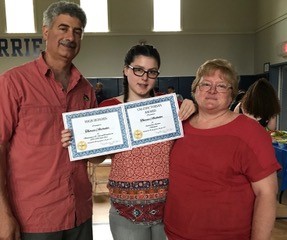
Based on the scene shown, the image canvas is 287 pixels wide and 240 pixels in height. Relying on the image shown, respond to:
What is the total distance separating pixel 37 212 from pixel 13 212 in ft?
0.40

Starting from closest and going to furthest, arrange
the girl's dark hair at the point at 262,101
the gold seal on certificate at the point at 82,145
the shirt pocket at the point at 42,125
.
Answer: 1. the shirt pocket at the point at 42,125
2. the gold seal on certificate at the point at 82,145
3. the girl's dark hair at the point at 262,101

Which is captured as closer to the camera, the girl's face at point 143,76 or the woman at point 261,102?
the girl's face at point 143,76

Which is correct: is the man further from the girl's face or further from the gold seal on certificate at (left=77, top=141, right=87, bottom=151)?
the girl's face

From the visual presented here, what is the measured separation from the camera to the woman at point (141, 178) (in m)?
1.72

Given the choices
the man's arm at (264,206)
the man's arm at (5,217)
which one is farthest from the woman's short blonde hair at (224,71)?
the man's arm at (5,217)

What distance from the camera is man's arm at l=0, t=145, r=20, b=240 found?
1.53 metres

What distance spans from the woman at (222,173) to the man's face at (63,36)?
2.40ft

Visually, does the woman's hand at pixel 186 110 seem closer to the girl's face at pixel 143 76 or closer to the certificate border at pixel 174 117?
the certificate border at pixel 174 117

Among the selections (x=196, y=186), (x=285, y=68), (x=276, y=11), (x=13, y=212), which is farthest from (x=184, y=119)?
(x=276, y=11)

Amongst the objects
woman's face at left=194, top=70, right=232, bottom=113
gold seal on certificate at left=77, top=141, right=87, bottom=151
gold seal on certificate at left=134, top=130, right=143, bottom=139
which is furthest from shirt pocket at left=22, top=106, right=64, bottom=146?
woman's face at left=194, top=70, right=232, bottom=113

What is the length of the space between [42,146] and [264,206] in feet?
3.85

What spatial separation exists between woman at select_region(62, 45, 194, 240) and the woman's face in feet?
0.56

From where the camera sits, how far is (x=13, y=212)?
164 cm

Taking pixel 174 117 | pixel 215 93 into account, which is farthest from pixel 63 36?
Result: pixel 215 93
